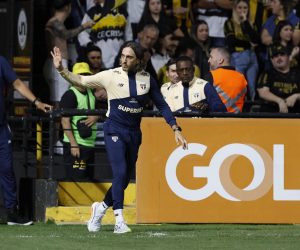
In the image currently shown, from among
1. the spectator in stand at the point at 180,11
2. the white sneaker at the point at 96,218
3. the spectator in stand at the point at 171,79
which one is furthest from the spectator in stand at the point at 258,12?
the white sneaker at the point at 96,218

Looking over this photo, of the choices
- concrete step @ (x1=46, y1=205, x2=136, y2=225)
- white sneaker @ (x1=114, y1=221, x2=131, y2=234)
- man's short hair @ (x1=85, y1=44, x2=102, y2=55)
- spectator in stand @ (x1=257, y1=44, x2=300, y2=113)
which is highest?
man's short hair @ (x1=85, y1=44, x2=102, y2=55)

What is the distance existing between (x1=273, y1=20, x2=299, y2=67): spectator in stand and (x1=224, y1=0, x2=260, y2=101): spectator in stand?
0.45 meters

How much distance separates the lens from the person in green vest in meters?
15.4

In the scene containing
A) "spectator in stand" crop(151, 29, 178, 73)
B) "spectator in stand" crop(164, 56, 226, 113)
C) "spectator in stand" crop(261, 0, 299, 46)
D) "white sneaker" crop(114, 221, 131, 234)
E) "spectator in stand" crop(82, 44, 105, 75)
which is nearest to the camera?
"white sneaker" crop(114, 221, 131, 234)

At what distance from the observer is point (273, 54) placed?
19109 mm

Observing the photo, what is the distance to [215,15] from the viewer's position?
19531 mm

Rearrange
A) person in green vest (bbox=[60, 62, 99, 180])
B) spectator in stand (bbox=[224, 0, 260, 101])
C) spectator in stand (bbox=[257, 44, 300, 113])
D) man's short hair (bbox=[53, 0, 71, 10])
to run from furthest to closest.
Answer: spectator in stand (bbox=[224, 0, 260, 101])
spectator in stand (bbox=[257, 44, 300, 113])
man's short hair (bbox=[53, 0, 71, 10])
person in green vest (bbox=[60, 62, 99, 180])

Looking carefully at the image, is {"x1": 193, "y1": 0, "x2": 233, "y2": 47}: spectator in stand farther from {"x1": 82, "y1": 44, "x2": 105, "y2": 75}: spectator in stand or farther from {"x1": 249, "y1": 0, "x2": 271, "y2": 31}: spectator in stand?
{"x1": 82, "y1": 44, "x2": 105, "y2": 75}: spectator in stand

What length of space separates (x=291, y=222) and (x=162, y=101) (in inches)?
94.6

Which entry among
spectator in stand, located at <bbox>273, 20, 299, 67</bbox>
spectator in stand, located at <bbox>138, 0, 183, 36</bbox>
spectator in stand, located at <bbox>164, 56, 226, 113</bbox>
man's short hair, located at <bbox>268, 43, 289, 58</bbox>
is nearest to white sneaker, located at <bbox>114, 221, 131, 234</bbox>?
spectator in stand, located at <bbox>164, 56, 226, 113</bbox>

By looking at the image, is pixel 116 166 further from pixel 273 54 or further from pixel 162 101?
pixel 273 54

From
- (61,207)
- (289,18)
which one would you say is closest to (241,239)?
(61,207)

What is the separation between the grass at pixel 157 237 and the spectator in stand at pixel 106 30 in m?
4.83

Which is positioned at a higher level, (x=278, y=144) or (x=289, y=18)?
(x=289, y=18)
